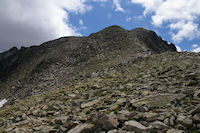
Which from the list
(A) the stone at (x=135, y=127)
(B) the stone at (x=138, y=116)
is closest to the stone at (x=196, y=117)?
(A) the stone at (x=135, y=127)

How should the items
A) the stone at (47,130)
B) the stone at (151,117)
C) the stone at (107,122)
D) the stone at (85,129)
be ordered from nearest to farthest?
the stone at (151,117) → the stone at (107,122) → the stone at (85,129) → the stone at (47,130)

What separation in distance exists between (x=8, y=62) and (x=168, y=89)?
225ft

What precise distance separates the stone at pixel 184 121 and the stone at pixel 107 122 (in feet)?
6.53

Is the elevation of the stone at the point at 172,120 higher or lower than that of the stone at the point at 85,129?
higher

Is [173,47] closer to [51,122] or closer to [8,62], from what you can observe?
[8,62]

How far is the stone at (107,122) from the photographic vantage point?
5203 millimetres

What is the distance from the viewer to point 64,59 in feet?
144

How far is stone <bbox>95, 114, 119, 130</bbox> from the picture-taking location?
520cm

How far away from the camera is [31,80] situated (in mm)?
36906

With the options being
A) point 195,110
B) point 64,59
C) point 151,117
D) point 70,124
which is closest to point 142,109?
point 151,117

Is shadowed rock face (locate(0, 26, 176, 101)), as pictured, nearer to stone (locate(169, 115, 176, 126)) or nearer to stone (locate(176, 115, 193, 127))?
stone (locate(169, 115, 176, 126))

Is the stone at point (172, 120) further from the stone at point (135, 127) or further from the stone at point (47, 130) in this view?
the stone at point (47, 130)

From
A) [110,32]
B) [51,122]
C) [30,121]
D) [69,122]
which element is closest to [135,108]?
[69,122]

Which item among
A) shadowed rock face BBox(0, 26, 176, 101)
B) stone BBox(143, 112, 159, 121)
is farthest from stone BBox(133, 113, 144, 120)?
shadowed rock face BBox(0, 26, 176, 101)
